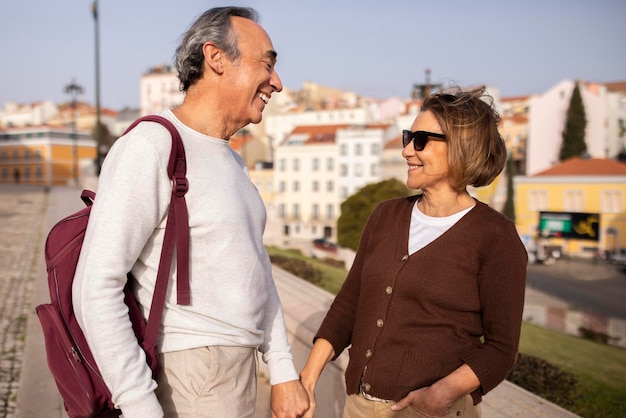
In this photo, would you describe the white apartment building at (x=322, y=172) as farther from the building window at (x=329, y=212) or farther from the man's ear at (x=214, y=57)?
the man's ear at (x=214, y=57)

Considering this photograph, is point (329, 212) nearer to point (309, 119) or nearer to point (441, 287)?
point (309, 119)

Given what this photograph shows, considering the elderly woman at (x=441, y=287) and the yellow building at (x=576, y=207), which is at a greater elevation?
the elderly woman at (x=441, y=287)

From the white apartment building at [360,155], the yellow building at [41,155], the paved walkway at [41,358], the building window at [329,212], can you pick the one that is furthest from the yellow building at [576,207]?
the yellow building at [41,155]

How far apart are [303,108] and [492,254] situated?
63.4 meters

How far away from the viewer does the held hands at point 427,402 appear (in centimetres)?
188

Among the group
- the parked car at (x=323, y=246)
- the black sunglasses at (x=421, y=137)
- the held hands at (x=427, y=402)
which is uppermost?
the black sunglasses at (x=421, y=137)

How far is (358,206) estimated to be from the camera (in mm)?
23641

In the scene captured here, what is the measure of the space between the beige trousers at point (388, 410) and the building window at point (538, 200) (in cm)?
4251

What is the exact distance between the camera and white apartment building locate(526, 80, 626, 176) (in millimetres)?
48812

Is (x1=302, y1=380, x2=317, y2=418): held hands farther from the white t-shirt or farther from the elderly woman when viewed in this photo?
the white t-shirt

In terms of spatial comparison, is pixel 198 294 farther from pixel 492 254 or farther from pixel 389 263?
pixel 492 254

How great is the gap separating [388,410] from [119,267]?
106cm

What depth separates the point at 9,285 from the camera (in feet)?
24.5

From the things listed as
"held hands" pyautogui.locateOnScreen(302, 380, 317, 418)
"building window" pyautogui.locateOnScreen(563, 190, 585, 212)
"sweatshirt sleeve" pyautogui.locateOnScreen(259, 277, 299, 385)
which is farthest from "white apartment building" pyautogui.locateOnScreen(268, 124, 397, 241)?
"sweatshirt sleeve" pyautogui.locateOnScreen(259, 277, 299, 385)
